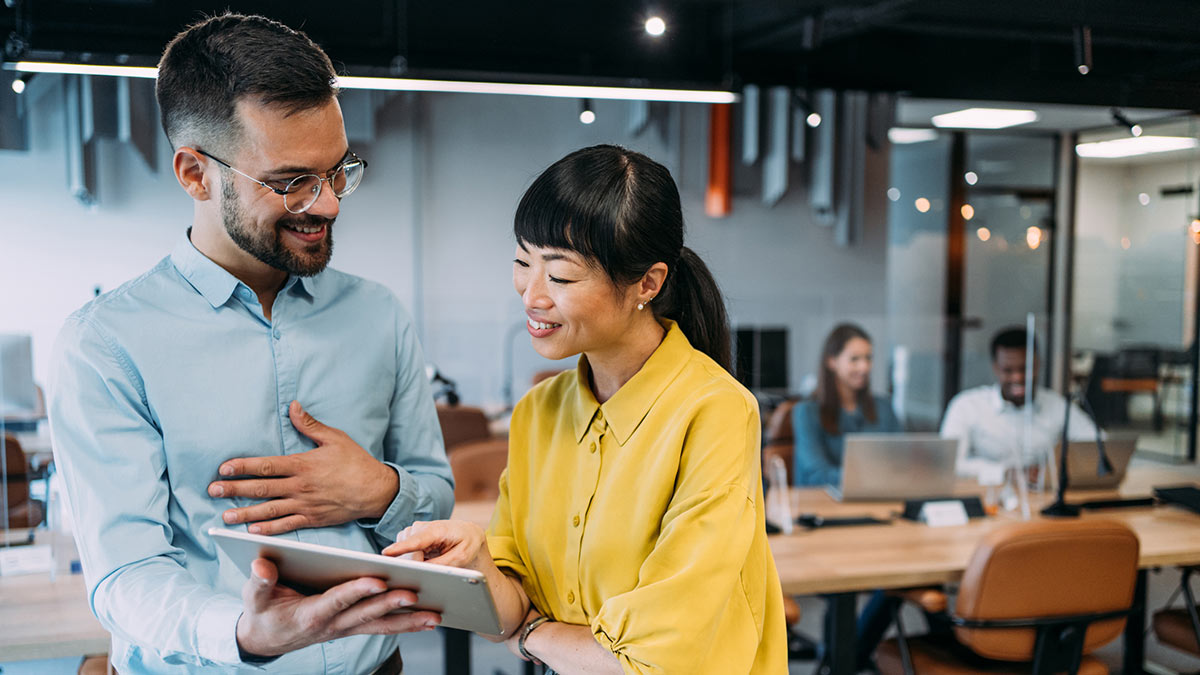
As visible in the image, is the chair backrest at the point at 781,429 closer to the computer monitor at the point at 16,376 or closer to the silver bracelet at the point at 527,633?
the computer monitor at the point at 16,376

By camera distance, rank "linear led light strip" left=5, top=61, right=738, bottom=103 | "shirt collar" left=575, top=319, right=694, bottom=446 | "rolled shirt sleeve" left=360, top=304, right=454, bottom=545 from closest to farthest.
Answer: "shirt collar" left=575, top=319, right=694, bottom=446 < "rolled shirt sleeve" left=360, top=304, right=454, bottom=545 < "linear led light strip" left=5, top=61, right=738, bottom=103

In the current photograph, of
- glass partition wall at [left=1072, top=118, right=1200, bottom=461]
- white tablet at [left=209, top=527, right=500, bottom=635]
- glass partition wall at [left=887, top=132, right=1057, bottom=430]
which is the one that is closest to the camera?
white tablet at [left=209, top=527, right=500, bottom=635]

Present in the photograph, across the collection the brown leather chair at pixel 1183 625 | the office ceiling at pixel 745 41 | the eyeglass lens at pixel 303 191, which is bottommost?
the brown leather chair at pixel 1183 625

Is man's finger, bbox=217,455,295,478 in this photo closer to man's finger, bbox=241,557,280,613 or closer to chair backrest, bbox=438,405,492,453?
man's finger, bbox=241,557,280,613

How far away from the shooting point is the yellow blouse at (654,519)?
1.25 metres

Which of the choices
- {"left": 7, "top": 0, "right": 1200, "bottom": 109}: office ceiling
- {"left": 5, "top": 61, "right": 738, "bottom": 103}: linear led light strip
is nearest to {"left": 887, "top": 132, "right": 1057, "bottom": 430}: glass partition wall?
{"left": 7, "top": 0, "right": 1200, "bottom": 109}: office ceiling

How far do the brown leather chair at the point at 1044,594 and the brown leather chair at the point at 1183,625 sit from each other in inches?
27.0

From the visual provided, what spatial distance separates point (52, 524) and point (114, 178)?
3.79m

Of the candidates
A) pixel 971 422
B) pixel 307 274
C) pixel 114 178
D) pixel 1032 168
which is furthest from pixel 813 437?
pixel 1032 168

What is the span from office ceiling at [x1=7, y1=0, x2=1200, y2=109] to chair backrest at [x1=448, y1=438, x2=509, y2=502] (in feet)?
5.36

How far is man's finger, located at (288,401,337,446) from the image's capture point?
1491 mm

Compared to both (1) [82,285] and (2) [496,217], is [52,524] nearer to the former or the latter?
(1) [82,285]

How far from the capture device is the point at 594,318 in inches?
52.3

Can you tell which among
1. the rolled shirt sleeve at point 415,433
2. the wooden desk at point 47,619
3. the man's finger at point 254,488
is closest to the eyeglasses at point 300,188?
the rolled shirt sleeve at point 415,433
